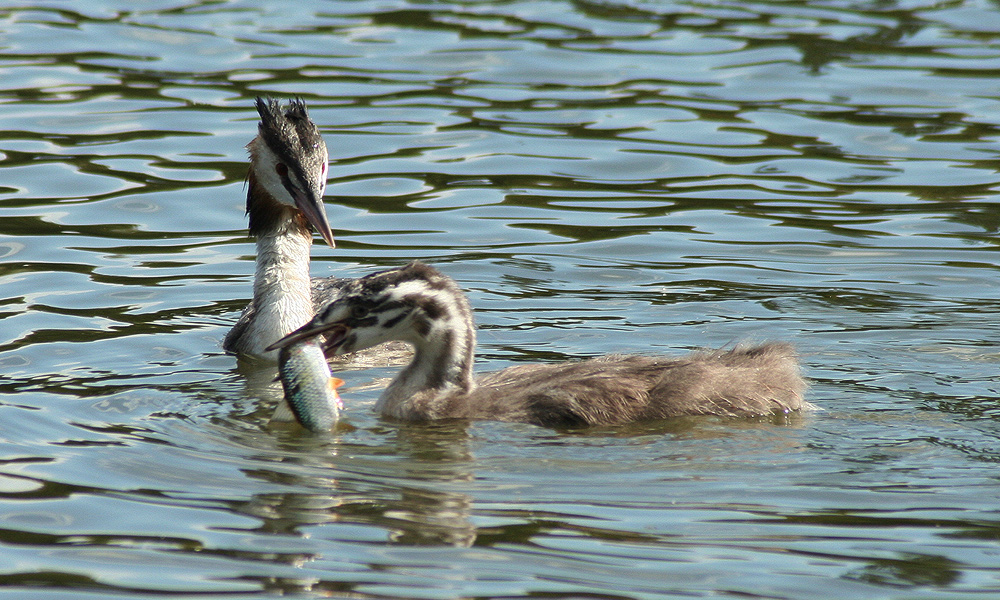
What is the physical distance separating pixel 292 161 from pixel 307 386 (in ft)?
9.65

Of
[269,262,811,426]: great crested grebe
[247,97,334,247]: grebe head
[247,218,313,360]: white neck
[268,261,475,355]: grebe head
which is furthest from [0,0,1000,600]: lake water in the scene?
[247,97,334,247]: grebe head

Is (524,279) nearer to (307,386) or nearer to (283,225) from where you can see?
(283,225)

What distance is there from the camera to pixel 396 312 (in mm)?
8805

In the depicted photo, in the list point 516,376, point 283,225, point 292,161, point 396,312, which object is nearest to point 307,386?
point 396,312

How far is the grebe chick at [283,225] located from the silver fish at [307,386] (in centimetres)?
216

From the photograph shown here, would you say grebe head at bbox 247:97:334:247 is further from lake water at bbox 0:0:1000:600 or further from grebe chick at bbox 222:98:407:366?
lake water at bbox 0:0:1000:600

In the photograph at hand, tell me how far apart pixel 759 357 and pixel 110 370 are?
416 cm

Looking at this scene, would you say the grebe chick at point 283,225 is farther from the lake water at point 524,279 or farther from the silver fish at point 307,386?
the silver fish at point 307,386

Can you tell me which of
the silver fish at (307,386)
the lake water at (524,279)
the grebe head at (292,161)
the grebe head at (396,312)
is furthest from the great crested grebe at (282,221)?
the silver fish at (307,386)

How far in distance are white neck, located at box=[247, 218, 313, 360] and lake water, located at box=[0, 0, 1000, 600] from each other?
384 mm

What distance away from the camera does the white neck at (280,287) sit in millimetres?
10828

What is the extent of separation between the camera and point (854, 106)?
17.2 meters

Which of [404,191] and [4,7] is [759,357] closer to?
[404,191]

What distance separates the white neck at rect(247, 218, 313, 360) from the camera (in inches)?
426
